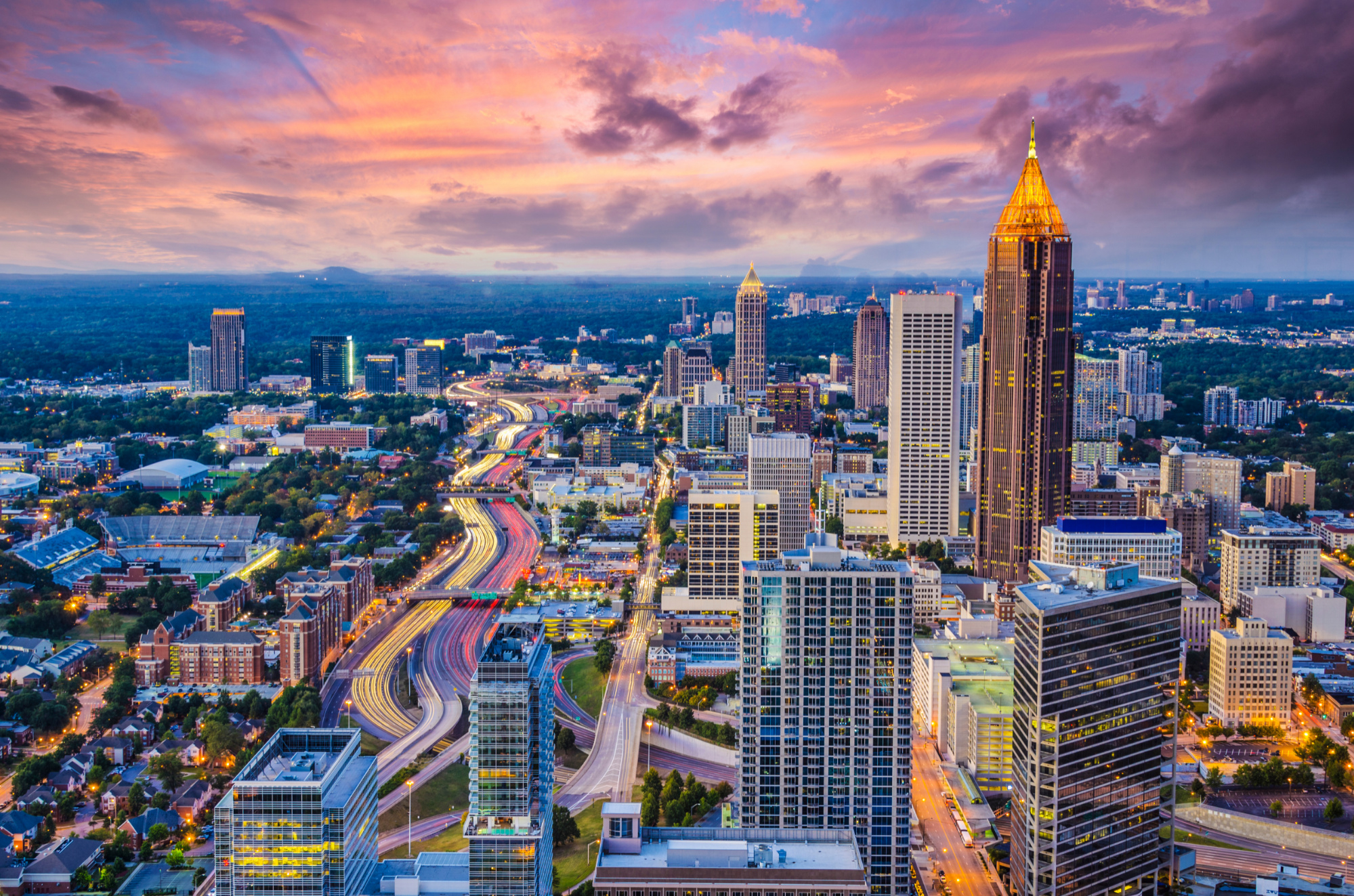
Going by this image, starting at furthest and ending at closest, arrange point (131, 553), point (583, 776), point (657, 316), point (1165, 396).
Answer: point (657, 316)
point (1165, 396)
point (131, 553)
point (583, 776)

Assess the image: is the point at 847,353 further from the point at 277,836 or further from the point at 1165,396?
the point at 277,836

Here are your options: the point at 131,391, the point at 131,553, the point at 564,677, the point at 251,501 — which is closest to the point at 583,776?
the point at 564,677

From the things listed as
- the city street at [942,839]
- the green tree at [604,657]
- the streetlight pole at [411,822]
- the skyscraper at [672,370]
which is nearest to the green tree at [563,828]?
the streetlight pole at [411,822]

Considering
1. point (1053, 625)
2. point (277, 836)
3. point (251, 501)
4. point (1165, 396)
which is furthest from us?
point (1165, 396)

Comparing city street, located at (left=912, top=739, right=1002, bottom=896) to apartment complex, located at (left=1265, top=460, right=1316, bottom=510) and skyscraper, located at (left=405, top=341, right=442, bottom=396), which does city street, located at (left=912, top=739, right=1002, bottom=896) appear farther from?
skyscraper, located at (left=405, top=341, right=442, bottom=396)

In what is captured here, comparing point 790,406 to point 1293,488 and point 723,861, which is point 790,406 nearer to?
point 1293,488

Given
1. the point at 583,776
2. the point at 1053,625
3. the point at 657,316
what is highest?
the point at 657,316

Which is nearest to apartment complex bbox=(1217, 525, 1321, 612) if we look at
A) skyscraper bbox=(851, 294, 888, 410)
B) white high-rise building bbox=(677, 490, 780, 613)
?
white high-rise building bbox=(677, 490, 780, 613)

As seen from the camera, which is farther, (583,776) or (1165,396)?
(1165,396)

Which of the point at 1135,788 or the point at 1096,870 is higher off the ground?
the point at 1135,788
